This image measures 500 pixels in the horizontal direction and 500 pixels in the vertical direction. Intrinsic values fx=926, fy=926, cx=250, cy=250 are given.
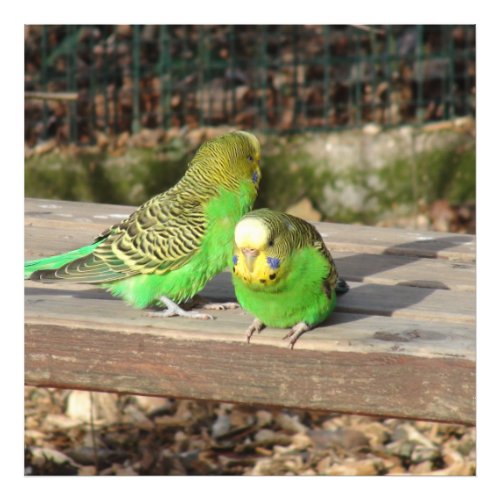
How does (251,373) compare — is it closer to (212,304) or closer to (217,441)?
(212,304)

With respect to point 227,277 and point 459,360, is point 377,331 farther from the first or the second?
point 227,277

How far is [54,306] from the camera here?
328cm

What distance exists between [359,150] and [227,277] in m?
3.11

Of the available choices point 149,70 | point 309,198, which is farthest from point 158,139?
point 309,198

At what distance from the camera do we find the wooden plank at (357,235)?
4277mm

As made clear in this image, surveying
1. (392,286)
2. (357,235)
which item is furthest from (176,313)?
(357,235)

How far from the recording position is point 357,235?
178 inches

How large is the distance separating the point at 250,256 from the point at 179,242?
58 cm

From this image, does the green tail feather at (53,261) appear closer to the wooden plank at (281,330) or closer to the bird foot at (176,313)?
the wooden plank at (281,330)

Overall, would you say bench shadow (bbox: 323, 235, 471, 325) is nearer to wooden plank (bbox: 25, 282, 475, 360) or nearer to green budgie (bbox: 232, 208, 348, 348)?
wooden plank (bbox: 25, 282, 475, 360)

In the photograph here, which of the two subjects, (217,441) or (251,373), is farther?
(217,441)

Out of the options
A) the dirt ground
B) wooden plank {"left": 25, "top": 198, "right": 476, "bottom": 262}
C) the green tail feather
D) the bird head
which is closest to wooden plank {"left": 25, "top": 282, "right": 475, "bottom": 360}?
the green tail feather

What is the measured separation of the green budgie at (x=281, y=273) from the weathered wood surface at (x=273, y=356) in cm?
7

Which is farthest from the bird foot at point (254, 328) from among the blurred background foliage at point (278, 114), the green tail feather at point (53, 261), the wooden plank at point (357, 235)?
the blurred background foliage at point (278, 114)
